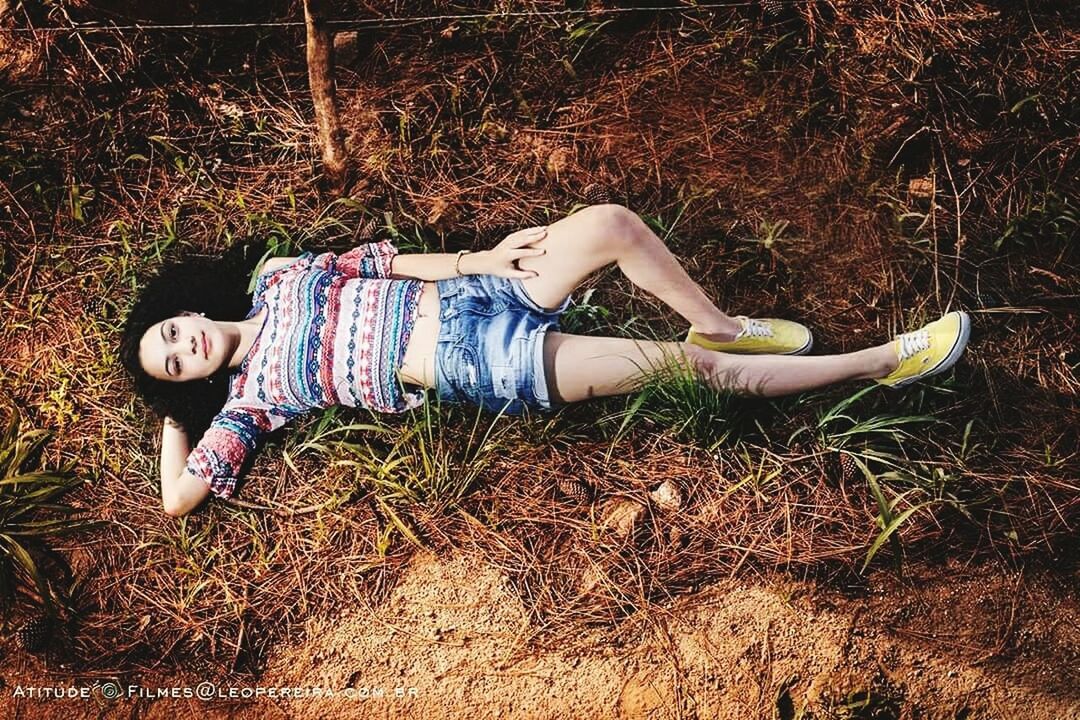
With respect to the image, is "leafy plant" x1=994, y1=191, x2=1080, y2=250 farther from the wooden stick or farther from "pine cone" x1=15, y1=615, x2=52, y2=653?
"pine cone" x1=15, y1=615, x2=52, y2=653

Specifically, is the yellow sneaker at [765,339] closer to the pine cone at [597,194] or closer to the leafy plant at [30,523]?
the pine cone at [597,194]

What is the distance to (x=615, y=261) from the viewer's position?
2512 mm

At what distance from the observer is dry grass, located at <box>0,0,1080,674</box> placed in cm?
252

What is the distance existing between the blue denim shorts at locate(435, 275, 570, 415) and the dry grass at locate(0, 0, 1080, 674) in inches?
4.0

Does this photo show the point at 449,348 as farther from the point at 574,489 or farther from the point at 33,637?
the point at 33,637

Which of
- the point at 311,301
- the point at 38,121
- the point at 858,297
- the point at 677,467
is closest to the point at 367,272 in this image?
the point at 311,301

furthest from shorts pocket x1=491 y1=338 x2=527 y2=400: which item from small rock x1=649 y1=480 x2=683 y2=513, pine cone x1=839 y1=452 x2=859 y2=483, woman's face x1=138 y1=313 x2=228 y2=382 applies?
pine cone x1=839 y1=452 x2=859 y2=483

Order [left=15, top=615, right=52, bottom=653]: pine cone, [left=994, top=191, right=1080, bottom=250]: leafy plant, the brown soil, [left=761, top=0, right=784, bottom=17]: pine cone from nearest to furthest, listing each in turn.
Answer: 1. the brown soil
2. [left=15, top=615, right=52, bottom=653]: pine cone
3. [left=994, top=191, right=1080, bottom=250]: leafy plant
4. [left=761, top=0, right=784, bottom=17]: pine cone

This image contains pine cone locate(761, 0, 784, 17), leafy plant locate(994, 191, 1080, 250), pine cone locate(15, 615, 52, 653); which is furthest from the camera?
pine cone locate(761, 0, 784, 17)

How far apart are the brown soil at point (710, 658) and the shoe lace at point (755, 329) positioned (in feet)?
2.16

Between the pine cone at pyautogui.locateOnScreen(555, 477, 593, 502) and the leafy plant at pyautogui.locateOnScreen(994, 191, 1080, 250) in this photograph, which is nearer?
the pine cone at pyautogui.locateOnScreen(555, 477, 593, 502)

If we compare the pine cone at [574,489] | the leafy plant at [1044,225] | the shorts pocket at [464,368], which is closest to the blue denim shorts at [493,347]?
the shorts pocket at [464,368]

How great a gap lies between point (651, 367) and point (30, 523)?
1.71 meters

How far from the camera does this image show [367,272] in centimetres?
263
